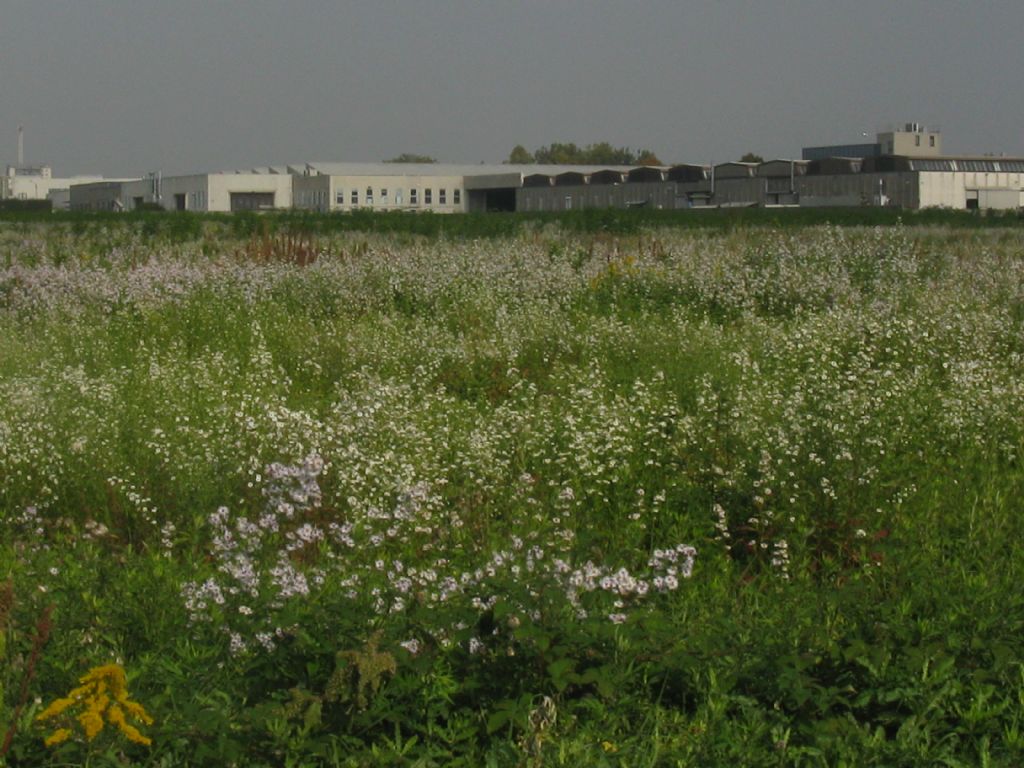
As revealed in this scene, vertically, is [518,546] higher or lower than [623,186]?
lower

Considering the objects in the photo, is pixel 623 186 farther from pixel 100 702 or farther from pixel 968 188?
pixel 100 702

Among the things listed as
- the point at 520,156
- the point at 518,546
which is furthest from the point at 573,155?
the point at 518,546

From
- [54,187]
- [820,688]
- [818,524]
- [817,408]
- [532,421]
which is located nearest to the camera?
[820,688]

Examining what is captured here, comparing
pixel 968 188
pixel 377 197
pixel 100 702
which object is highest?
pixel 968 188

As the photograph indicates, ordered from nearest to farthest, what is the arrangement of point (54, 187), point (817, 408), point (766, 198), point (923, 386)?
point (817, 408)
point (923, 386)
point (766, 198)
point (54, 187)

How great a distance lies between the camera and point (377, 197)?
303ft

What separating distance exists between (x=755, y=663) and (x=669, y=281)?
33.5 feet

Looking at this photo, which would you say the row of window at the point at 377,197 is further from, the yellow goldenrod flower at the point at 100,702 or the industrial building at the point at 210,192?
the yellow goldenrod flower at the point at 100,702

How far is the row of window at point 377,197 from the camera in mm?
90062

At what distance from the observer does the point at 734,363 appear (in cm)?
832

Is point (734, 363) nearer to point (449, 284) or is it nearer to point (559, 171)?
point (449, 284)

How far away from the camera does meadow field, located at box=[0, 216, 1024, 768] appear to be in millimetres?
3604

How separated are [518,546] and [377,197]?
89480 millimetres

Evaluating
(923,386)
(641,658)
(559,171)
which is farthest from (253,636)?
(559,171)
